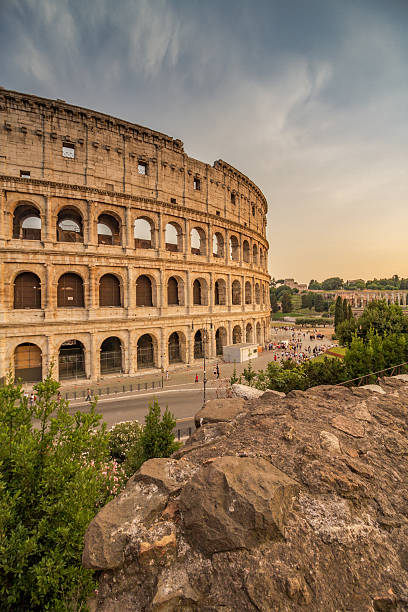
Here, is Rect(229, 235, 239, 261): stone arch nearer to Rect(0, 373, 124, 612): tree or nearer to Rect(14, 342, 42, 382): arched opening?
Rect(14, 342, 42, 382): arched opening

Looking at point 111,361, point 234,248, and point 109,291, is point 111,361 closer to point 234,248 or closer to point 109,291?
point 109,291

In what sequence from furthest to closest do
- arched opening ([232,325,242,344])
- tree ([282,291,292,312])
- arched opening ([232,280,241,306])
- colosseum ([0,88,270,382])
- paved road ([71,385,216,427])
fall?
tree ([282,291,292,312]) < arched opening ([232,280,241,306]) < arched opening ([232,325,242,344]) < colosseum ([0,88,270,382]) < paved road ([71,385,216,427])

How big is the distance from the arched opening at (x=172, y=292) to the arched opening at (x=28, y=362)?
13632 millimetres

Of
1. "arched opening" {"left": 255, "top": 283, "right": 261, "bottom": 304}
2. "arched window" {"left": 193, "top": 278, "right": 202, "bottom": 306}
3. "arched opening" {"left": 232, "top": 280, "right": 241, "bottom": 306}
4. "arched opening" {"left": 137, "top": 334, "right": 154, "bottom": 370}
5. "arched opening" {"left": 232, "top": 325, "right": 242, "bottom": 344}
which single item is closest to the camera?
"arched opening" {"left": 137, "top": 334, "right": 154, "bottom": 370}

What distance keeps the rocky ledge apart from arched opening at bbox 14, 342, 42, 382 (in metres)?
24.5

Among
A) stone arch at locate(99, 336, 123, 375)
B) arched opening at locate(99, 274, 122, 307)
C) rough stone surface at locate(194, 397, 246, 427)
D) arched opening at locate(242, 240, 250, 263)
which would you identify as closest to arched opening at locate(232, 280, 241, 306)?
arched opening at locate(242, 240, 250, 263)

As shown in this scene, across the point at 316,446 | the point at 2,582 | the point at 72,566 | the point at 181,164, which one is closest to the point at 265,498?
the point at 316,446

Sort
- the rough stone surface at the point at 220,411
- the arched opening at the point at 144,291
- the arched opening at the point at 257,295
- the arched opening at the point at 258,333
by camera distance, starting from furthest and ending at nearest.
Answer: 1. the arched opening at the point at 257,295
2. the arched opening at the point at 258,333
3. the arched opening at the point at 144,291
4. the rough stone surface at the point at 220,411

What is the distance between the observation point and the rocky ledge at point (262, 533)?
3.36 metres

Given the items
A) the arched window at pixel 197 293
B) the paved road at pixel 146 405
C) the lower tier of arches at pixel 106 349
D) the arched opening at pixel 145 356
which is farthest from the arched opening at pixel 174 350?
the paved road at pixel 146 405

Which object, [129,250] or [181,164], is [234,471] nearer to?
[129,250]

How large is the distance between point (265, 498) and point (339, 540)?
1.09m

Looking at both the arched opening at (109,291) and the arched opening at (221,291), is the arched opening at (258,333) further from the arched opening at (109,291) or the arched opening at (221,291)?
the arched opening at (109,291)

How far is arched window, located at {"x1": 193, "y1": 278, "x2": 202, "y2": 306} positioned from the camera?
3409cm
